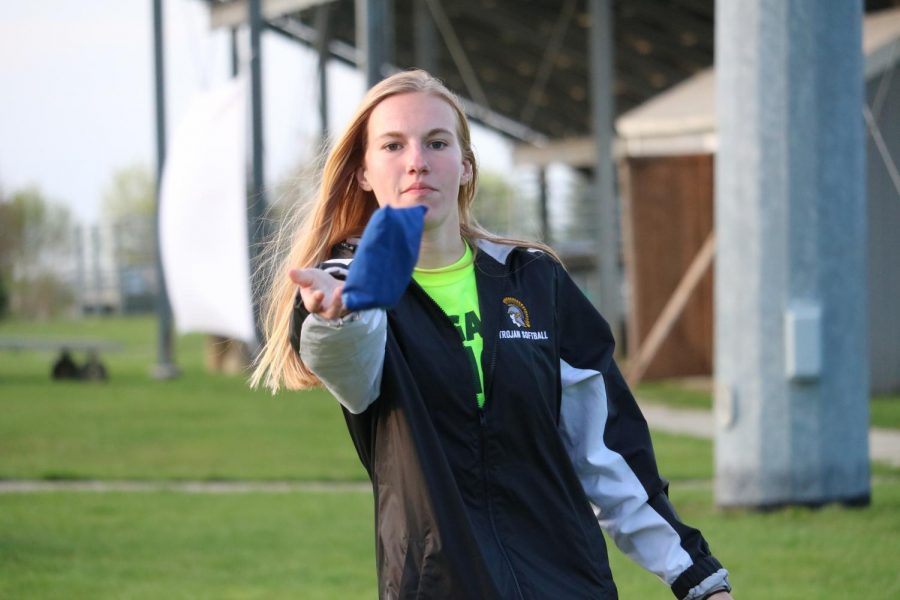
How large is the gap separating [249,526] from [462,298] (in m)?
6.29

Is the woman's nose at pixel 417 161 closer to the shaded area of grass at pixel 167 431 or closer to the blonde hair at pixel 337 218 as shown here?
the blonde hair at pixel 337 218

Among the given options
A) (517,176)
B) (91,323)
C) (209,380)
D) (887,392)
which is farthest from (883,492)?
(91,323)

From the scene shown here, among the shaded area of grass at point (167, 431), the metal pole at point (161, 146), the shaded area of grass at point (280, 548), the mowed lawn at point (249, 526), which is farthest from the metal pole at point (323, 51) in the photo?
the shaded area of grass at point (280, 548)

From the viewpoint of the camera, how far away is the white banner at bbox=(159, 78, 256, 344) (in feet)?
56.4

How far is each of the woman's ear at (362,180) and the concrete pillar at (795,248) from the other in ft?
19.2

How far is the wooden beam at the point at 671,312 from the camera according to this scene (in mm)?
18052

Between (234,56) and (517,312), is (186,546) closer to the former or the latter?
(517,312)

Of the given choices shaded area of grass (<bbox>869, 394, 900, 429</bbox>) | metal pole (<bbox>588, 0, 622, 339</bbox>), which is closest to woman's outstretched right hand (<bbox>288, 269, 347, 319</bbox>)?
shaded area of grass (<bbox>869, 394, 900, 429</bbox>)

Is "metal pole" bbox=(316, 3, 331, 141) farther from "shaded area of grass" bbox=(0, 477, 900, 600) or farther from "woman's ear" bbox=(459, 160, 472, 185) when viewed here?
"woman's ear" bbox=(459, 160, 472, 185)

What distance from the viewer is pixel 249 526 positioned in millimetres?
9016

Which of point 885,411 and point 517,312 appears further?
point 885,411

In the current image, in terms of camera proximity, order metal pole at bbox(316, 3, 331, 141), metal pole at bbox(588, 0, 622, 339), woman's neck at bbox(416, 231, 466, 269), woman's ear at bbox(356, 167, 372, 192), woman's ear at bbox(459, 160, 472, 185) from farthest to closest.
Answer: metal pole at bbox(316, 3, 331, 141) < metal pole at bbox(588, 0, 622, 339) < woman's ear at bbox(459, 160, 472, 185) < woman's ear at bbox(356, 167, 372, 192) < woman's neck at bbox(416, 231, 466, 269)

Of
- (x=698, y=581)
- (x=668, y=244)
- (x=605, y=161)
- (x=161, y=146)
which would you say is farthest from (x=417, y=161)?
(x=161, y=146)

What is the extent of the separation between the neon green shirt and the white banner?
1391 centimetres
